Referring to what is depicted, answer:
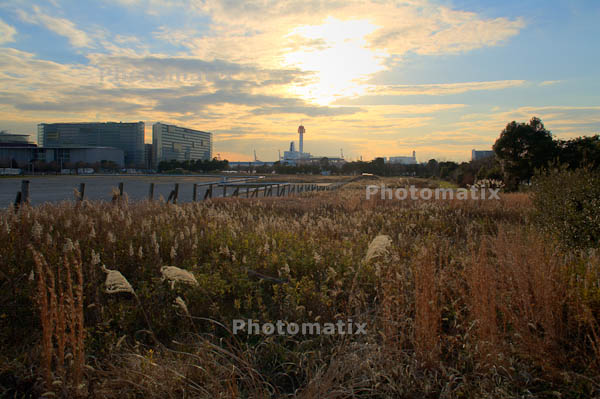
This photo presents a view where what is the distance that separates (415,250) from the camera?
6320mm

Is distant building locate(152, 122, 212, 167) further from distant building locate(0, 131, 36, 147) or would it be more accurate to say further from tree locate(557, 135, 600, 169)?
tree locate(557, 135, 600, 169)

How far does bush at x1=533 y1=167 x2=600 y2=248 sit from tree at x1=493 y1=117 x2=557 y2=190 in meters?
22.7

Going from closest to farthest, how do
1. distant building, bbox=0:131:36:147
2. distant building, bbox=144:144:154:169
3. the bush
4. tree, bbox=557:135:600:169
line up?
1. the bush
2. tree, bbox=557:135:600:169
3. distant building, bbox=0:131:36:147
4. distant building, bbox=144:144:154:169

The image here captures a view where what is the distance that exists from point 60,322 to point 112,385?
735 mm

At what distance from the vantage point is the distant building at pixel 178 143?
433ft

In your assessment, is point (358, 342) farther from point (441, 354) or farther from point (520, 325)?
point (520, 325)

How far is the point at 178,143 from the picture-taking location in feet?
471

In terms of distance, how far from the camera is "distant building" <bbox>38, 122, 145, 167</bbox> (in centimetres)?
12519

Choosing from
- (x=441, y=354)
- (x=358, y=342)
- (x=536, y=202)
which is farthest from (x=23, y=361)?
(x=536, y=202)

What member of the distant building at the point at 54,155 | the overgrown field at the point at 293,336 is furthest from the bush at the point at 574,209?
the distant building at the point at 54,155

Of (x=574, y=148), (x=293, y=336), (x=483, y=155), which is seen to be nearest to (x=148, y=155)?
(x=483, y=155)

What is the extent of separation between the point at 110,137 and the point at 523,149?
122525 millimetres

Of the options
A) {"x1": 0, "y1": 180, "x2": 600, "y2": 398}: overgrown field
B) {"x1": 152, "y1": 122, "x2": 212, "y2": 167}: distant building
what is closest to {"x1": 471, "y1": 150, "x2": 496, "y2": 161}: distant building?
{"x1": 0, "y1": 180, "x2": 600, "y2": 398}: overgrown field

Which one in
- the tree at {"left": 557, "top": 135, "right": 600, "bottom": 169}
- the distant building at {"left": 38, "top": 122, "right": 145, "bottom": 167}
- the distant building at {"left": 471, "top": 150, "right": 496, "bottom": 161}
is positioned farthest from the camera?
the distant building at {"left": 38, "top": 122, "right": 145, "bottom": 167}
